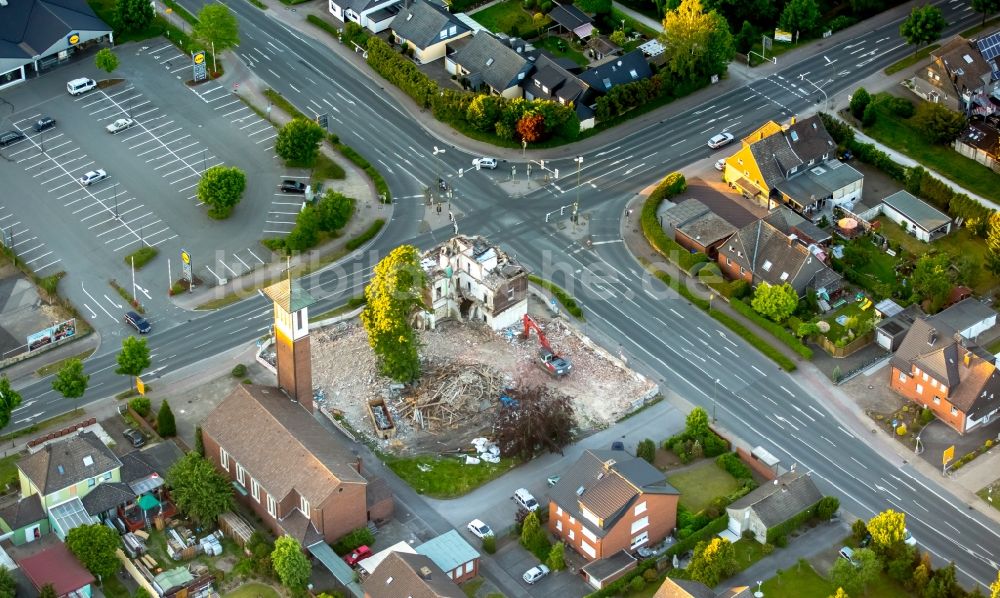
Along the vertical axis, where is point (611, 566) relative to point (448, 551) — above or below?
below

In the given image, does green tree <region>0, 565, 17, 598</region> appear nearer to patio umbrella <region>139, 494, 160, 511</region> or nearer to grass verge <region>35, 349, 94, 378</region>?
patio umbrella <region>139, 494, 160, 511</region>

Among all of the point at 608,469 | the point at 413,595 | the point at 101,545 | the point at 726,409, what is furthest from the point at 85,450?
the point at 726,409

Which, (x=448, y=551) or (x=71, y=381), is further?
(x=71, y=381)

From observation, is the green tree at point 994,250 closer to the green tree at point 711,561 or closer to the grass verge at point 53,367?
the green tree at point 711,561

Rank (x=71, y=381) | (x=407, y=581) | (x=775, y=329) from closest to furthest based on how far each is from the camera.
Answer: (x=407, y=581) → (x=71, y=381) → (x=775, y=329)

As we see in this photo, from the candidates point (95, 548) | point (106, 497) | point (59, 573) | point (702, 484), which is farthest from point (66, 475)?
point (702, 484)

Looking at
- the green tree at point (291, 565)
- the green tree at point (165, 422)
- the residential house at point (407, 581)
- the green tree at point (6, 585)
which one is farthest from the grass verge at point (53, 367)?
the residential house at point (407, 581)

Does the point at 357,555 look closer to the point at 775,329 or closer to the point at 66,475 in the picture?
the point at 66,475
